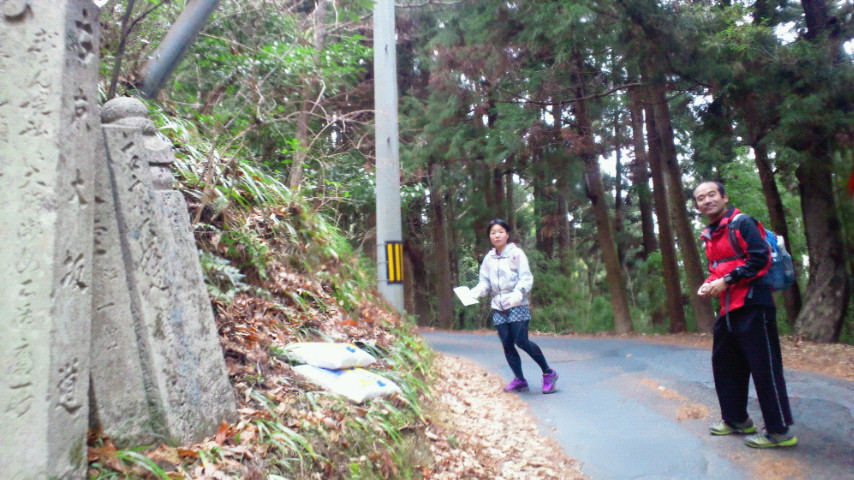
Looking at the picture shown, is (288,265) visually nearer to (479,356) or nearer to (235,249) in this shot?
(235,249)

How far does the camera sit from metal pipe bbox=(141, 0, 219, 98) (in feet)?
21.3

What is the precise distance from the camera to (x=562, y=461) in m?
5.14

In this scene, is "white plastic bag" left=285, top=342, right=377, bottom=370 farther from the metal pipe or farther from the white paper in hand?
the metal pipe

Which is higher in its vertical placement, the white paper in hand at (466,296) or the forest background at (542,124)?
the forest background at (542,124)

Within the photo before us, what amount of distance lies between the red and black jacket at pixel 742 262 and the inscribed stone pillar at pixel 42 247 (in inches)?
168

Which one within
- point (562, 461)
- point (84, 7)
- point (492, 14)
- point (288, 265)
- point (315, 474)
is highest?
point (492, 14)

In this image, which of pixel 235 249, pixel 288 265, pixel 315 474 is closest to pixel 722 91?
pixel 288 265

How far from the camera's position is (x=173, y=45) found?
649cm

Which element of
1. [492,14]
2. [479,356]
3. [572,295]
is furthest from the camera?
[572,295]

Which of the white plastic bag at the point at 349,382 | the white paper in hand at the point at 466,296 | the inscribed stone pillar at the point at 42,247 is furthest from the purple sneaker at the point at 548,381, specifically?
the inscribed stone pillar at the point at 42,247

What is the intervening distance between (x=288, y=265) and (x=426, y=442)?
8.78ft

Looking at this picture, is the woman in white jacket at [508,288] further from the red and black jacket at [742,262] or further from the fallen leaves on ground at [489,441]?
the red and black jacket at [742,262]

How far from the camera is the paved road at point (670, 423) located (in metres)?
4.73

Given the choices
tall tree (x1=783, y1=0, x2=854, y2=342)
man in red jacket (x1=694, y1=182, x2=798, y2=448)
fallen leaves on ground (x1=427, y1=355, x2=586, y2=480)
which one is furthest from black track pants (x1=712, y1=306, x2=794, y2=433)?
tall tree (x1=783, y1=0, x2=854, y2=342)
